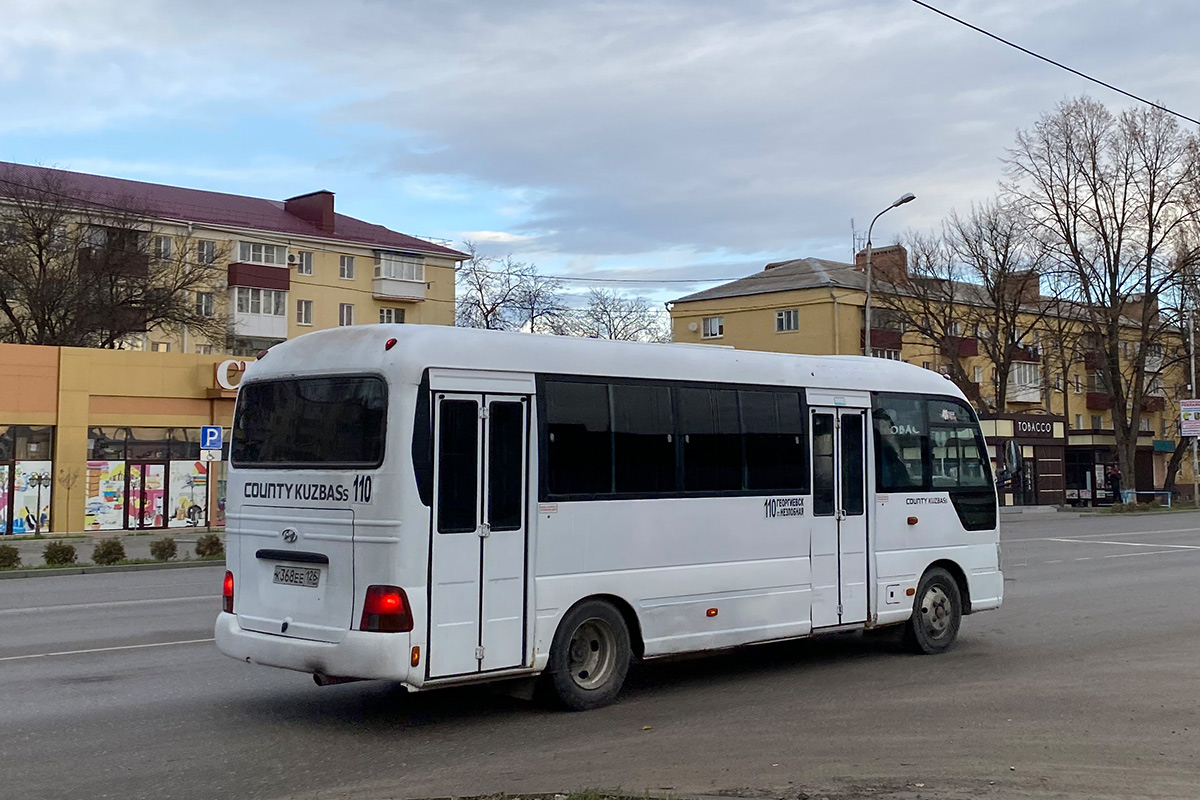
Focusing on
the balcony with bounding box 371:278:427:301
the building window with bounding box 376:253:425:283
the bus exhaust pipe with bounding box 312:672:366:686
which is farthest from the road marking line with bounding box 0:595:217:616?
the building window with bounding box 376:253:425:283

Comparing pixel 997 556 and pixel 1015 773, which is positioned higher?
pixel 997 556

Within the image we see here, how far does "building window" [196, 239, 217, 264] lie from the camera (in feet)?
168

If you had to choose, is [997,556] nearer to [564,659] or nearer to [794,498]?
[794,498]

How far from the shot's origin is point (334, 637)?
779 centimetres

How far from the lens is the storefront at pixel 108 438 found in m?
32.6

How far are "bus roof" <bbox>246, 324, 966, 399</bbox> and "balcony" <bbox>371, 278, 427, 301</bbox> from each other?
187 feet

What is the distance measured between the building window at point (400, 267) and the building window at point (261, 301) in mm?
6310

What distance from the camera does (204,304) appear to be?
5372 centimetres

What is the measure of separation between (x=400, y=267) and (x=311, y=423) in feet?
197

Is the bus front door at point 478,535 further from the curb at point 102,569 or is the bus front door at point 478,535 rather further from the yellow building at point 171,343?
the yellow building at point 171,343

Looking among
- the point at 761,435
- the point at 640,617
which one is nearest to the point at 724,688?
the point at 640,617

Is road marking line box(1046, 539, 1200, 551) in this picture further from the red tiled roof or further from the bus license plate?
the red tiled roof

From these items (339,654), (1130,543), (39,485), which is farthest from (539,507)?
(39,485)

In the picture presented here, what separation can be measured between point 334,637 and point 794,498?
13.4 feet
